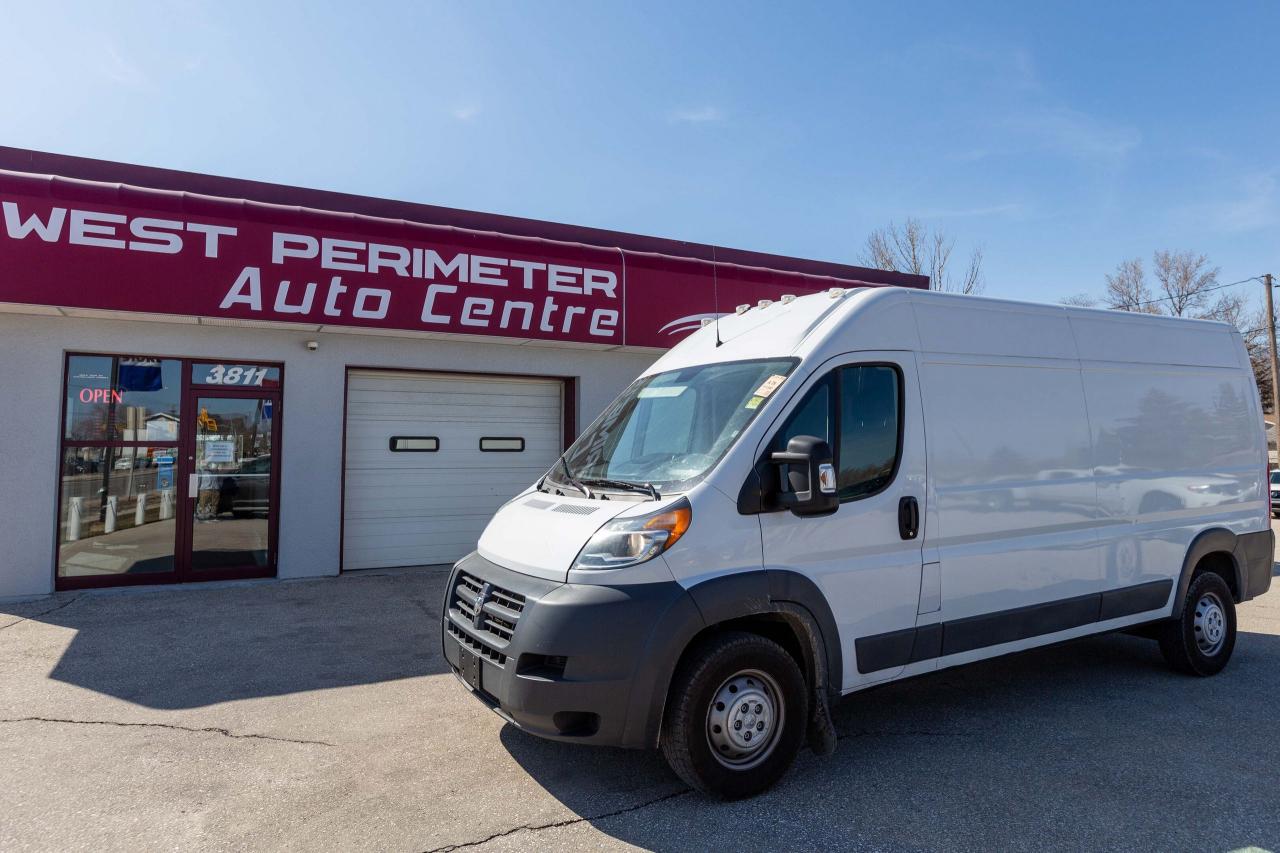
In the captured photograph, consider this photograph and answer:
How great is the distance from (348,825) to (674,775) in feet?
5.20

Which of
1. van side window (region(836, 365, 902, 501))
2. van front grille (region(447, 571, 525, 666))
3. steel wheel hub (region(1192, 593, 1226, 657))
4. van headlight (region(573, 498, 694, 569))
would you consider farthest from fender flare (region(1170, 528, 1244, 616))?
van front grille (region(447, 571, 525, 666))

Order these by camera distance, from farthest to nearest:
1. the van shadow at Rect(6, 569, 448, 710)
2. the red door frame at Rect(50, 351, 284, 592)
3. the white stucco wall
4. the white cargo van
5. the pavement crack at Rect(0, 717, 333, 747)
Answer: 1. the red door frame at Rect(50, 351, 284, 592)
2. the white stucco wall
3. the van shadow at Rect(6, 569, 448, 710)
4. the pavement crack at Rect(0, 717, 333, 747)
5. the white cargo van

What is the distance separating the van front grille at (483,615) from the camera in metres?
3.72

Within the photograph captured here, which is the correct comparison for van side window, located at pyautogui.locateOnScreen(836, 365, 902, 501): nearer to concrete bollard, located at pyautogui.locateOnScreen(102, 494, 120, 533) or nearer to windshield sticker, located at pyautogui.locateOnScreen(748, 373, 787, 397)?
windshield sticker, located at pyautogui.locateOnScreen(748, 373, 787, 397)

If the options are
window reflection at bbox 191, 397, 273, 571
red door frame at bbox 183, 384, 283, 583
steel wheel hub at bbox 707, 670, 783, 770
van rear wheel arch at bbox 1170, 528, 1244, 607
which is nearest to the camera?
steel wheel hub at bbox 707, 670, 783, 770

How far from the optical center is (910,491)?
4301mm

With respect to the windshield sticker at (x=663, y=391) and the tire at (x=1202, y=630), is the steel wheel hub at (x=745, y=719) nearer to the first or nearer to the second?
the windshield sticker at (x=663, y=391)

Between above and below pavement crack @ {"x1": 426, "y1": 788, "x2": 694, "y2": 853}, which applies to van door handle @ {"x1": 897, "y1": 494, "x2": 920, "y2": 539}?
above

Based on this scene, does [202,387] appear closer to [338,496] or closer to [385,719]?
[338,496]

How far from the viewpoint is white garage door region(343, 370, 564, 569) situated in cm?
999

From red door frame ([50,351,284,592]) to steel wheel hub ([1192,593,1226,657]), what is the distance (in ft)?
29.6

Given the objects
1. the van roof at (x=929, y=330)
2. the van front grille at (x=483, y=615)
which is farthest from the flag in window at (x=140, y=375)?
the van roof at (x=929, y=330)

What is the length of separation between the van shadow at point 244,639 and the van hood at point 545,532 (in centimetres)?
207

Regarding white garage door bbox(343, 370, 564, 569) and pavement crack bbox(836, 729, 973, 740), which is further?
white garage door bbox(343, 370, 564, 569)
